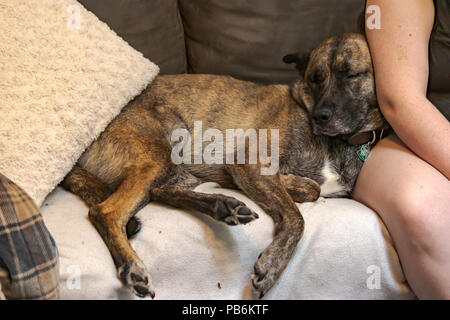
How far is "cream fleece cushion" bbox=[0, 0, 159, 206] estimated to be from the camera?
4.81 ft

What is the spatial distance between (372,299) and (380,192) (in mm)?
364

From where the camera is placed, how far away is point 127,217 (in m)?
1.45

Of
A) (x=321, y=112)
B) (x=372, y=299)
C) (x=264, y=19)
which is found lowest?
(x=372, y=299)

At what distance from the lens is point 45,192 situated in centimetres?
147

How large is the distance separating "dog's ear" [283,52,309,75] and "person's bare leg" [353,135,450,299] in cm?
56

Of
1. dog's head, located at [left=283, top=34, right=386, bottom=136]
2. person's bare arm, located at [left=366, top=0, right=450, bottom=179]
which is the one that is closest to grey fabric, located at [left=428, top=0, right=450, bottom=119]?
person's bare arm, located at [left=366, top=0, right=450, bottom=179]

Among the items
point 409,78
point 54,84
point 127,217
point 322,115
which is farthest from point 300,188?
point 54,84

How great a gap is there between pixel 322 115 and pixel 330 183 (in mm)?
290

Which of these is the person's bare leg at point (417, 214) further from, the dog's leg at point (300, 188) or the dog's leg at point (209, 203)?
the dog's leg at point (209, 203)

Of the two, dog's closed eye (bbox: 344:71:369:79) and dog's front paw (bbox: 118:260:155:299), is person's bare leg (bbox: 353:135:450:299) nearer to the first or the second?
dog's closed eye (bbox: 344:71:369:79)
